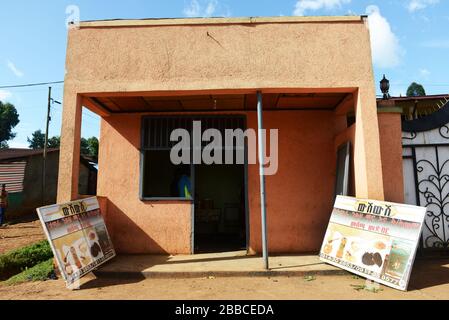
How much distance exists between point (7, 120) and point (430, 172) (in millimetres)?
42841

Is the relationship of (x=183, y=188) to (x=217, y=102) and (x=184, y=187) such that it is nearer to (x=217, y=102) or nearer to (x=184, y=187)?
(x=184, y=187)

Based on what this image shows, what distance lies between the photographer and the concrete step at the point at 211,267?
4.53 metres

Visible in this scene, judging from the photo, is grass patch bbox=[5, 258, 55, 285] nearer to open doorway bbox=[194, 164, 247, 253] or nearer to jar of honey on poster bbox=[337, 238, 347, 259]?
jar of honey on poster bbox=[337, 238, 347, 259]

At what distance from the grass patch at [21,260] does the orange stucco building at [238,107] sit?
1.61 meters

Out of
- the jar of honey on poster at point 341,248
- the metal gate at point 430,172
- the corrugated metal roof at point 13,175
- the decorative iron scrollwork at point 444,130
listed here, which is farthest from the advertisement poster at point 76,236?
the corrugated metal roof at point 13,175

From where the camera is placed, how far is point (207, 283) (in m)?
4.26

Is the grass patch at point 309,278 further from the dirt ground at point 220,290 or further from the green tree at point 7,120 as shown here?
the green tree at point 7,120

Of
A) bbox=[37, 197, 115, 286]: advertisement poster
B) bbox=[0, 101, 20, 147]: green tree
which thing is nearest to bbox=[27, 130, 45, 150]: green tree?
bbox=[0, 101, 20, 147]: green tree

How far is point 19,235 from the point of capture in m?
10.0

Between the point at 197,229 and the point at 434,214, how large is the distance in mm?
6381
